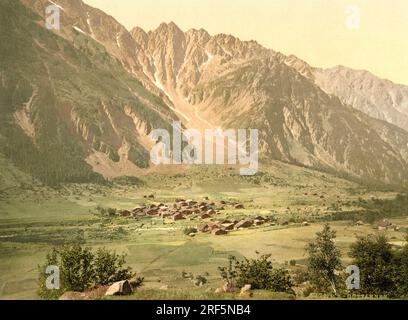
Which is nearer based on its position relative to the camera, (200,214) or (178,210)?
(200,214)

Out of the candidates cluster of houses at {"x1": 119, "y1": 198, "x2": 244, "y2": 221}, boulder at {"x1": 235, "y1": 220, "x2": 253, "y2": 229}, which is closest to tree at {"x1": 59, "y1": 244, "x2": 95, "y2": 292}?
cluster of houses at {"x1": 119, "y1": 198, "x2": 244, "y2": 221}

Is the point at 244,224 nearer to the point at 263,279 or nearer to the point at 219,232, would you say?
the point at 219,232

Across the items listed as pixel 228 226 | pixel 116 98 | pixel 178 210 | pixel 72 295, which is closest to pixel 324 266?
pixel 228 226

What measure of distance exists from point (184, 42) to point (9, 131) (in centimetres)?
7072

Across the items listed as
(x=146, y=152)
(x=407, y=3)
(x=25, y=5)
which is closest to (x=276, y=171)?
(x=146, y=152)

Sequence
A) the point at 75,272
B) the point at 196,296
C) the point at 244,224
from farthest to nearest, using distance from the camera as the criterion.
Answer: the point at 244,224
the point at 75,272
the point at 196,296

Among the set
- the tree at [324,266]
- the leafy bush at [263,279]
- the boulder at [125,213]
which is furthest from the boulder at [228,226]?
the tree at [324,266]

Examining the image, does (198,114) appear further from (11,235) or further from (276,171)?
(11,235)

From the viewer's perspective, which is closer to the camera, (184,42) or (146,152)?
(146,152)

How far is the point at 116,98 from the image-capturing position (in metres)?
146

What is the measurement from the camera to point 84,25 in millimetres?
155375

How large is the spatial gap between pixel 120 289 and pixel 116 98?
356 feet

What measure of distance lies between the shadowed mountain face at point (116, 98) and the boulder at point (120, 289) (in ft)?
178
